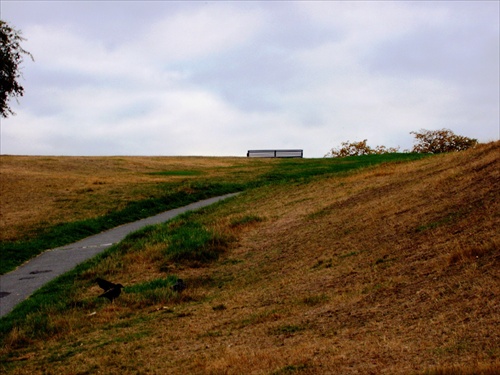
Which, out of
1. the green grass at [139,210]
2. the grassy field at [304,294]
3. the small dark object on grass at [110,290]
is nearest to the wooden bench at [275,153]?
the green grass at [139,210]

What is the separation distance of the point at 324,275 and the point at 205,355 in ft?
12.9

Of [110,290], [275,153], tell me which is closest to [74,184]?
[110,290]

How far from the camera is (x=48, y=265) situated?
18531 millimetres

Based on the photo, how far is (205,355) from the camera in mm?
8273

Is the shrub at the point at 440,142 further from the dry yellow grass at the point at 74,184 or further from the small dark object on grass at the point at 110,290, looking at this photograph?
the small dark object on grass at the point at 110,290

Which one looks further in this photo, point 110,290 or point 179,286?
point 179,286

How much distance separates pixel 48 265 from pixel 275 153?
142 ft

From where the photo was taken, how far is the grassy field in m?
7.34

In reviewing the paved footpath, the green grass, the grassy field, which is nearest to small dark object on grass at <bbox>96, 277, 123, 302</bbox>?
the grassy field

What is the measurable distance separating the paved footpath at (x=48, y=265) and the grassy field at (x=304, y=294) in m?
0.75

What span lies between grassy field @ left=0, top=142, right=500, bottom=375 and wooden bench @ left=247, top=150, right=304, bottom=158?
39038mm

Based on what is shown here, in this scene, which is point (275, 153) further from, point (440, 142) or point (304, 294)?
point (304, 294)

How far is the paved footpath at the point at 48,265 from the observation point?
50.1ft

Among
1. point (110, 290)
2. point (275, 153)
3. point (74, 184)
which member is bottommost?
point (110, 290)
